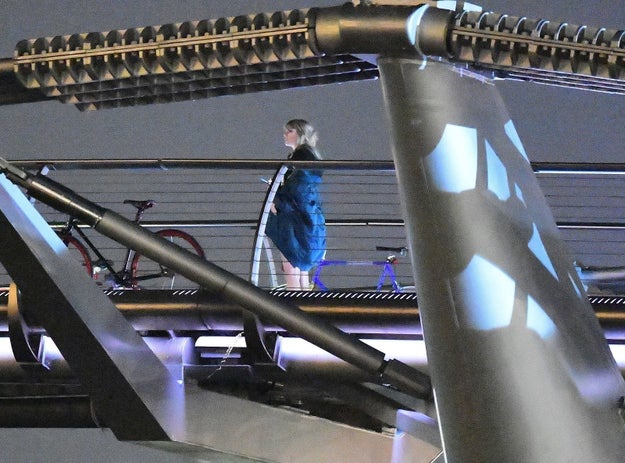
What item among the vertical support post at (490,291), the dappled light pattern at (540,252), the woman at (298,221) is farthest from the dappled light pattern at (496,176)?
the woman at (298,221)

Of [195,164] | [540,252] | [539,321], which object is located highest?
[195,164]

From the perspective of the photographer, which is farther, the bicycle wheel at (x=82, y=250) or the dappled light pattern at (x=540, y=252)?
the bicycle wheel at (x=82, y=250)

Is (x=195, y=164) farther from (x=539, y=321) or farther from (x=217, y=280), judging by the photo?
(x=539, y=321)

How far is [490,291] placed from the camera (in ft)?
6.75

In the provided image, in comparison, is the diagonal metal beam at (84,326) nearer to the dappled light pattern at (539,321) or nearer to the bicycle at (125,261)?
the dappled light pattern at (539,321)

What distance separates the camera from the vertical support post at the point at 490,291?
188cm

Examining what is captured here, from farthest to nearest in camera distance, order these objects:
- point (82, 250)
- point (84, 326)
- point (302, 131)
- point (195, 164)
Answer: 1. point (82, 250)
2. point (302, 131)
3. point (195, 164)
4. point (84, 326)

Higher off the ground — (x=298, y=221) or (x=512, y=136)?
(x=298, y=221)

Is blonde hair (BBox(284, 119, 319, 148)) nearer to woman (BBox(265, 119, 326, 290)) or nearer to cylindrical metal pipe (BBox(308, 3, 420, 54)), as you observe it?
woman (BBox(265, 119, 326, 290))

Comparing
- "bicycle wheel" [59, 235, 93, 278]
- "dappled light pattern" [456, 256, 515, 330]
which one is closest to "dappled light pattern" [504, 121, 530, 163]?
"dappled light pattern" [456, 256, 515, 330]

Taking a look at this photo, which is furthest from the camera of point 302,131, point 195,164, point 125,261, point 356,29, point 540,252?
point 125,261

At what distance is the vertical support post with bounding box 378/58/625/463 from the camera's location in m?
1.88

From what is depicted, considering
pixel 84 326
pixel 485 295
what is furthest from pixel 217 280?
pixel 485 295

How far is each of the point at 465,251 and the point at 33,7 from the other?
793cm
